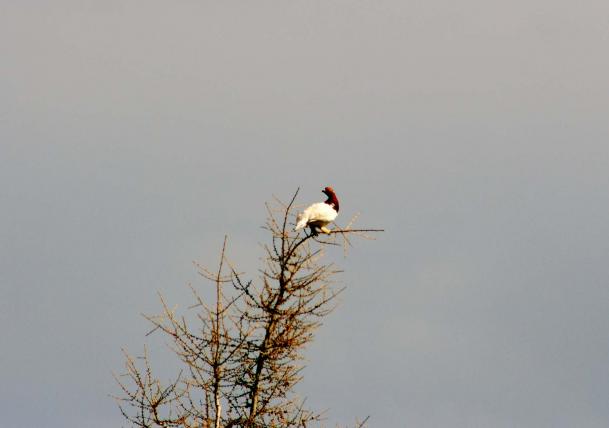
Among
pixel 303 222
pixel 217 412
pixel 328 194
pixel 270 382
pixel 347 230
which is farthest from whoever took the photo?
pixel 328 194

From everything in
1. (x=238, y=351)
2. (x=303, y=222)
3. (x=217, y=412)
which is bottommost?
(x=217, y=412)

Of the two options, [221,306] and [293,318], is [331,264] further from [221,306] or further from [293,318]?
[221,306]

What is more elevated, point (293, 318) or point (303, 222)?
point (303, 222)

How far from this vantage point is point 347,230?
14.8 m

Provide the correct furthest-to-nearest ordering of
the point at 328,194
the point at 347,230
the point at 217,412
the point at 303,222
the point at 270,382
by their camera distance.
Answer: the point at 328,194 → the point at 303,222 → the point at 347,230 → the point at 270,382 → the point at 217,412

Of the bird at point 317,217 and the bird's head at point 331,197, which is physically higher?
the bird's head at point 331,197

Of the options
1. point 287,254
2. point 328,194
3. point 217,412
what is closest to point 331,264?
point 287,254

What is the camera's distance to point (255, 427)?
13008mm

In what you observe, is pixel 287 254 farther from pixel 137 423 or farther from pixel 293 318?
pixel 137 423

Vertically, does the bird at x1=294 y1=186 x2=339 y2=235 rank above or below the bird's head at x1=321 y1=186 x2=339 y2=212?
below

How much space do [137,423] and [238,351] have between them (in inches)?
56.2

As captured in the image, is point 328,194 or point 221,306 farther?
point 328,194

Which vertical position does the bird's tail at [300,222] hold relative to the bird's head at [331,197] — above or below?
below

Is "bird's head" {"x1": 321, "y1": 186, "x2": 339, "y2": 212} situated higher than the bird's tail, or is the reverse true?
"bird's head" {"x1": 321, "y1": 186, "x2": 339, "y2": 212}
